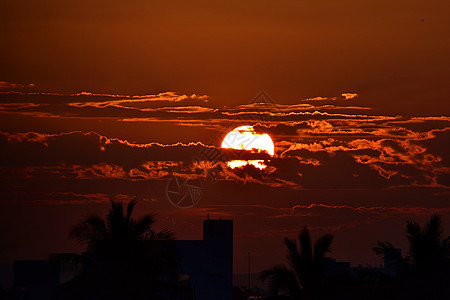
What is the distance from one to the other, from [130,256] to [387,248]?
35.9ft

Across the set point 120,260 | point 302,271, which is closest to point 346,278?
point 302,271

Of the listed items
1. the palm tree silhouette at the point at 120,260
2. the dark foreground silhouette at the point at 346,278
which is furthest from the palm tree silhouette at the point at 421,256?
the palm tree silhouette at the point at 120,260

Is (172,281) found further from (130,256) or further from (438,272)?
(438,272)

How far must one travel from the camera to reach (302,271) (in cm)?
3856

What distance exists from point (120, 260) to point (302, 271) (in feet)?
32.8

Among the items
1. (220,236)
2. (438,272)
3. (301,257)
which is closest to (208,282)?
(220,236)

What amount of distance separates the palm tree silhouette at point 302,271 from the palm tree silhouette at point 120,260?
674 cm

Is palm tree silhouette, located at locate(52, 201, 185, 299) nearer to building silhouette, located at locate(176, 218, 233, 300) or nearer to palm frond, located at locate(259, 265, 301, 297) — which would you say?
palm frond, located at locate(259, 265, 301, 297)

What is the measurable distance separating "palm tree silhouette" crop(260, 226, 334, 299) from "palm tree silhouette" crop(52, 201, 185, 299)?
6.74m

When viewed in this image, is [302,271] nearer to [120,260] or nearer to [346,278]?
[346,278]

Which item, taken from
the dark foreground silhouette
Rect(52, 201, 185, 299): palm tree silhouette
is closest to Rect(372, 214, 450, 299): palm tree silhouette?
the dark foreground silhouette

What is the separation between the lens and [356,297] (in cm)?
3403

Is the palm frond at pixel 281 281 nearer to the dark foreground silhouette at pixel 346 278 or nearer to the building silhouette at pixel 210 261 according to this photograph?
Result: the dark foreground silhouette at pixel 346 278

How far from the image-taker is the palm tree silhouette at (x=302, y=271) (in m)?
37.8
